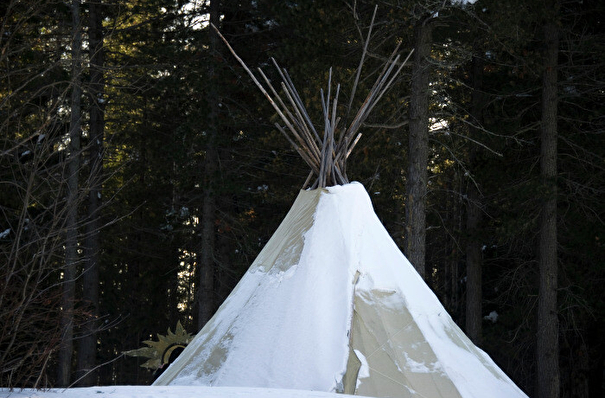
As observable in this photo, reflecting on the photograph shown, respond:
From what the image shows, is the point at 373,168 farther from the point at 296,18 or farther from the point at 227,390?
the point at 227,390

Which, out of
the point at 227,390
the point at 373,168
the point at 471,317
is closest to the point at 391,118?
the point at 373,168

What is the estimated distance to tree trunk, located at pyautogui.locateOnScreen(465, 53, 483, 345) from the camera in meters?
12.4

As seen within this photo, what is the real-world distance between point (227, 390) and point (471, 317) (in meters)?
10.5

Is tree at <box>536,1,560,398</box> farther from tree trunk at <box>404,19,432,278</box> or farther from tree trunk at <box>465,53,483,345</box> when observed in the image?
tree trunk at <box>404,19,432,278</box>

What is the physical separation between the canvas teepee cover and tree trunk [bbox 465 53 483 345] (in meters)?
6.70

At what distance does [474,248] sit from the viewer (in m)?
12.7

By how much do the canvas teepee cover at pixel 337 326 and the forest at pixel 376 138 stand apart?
2.94m

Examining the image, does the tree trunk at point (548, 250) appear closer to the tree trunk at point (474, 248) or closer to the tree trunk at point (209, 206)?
the tree trunk at point (474, 248)

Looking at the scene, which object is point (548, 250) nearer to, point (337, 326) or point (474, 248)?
point (474, 248)

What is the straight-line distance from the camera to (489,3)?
27.8 ft

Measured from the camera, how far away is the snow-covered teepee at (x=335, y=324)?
16.7 ft

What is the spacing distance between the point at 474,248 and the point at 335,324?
7.91 m

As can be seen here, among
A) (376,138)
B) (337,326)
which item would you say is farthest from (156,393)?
(376,138)

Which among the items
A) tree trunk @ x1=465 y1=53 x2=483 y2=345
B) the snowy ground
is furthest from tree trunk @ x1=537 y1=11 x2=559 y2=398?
the snowy ground
